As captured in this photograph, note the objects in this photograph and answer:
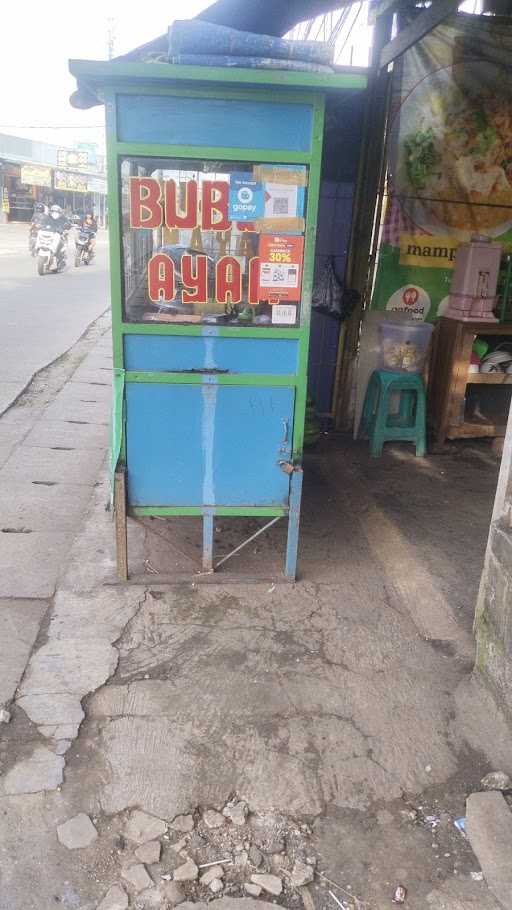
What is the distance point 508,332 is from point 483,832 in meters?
4.22

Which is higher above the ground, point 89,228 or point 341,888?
point 89,228

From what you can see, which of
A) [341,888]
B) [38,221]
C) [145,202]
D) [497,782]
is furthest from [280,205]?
[38,221]

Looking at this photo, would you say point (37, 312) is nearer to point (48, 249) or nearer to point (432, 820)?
point (48, 249)

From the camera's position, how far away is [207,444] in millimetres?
3340

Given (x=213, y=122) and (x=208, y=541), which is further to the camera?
(x=208, y=541)

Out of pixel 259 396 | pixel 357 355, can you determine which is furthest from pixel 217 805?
pixel 357 355

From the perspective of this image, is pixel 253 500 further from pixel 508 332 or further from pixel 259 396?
pixel 508 332

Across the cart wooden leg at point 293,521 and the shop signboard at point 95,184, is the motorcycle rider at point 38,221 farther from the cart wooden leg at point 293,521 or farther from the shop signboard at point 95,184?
the shop signboard at point 95,184

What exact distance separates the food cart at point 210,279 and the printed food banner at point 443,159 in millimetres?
2925

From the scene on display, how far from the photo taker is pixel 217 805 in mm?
2260

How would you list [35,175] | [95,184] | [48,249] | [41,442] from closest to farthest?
[41,442]
[48,249]
[35,175]
[95,184]

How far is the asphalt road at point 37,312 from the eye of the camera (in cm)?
812

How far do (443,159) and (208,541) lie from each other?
4007 millimetres

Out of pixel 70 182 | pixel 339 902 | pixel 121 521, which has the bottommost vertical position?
pixel 339 902
